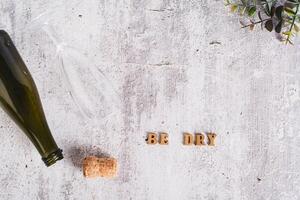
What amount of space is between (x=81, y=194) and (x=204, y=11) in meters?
0.64

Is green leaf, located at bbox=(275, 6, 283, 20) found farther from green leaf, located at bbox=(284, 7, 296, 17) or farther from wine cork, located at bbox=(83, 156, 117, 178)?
wine cork, located at bbox=(83, 156, 117, 178)

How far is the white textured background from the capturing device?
131cm

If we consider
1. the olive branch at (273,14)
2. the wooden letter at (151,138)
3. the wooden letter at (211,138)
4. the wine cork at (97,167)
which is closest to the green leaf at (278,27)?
the olive branch at (273,14)

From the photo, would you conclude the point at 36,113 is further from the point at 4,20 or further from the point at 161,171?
the point at 161,171

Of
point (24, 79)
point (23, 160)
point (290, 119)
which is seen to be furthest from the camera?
point (290, 119)

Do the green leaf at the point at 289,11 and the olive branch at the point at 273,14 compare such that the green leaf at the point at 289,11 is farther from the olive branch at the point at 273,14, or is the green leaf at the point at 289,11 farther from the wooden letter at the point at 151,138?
the wooden letter at the point at 151,138

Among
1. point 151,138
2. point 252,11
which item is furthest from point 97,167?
point 252,11

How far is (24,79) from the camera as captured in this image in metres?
1.19

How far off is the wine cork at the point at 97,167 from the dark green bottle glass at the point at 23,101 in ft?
0.37

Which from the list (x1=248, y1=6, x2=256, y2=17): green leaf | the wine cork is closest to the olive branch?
(x1=248, y1=6, x2=256, y2=17): green leaf

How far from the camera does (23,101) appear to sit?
1172mm

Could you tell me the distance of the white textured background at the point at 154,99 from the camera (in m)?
1.31

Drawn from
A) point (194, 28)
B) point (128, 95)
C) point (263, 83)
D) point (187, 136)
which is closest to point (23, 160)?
point (128, 95)

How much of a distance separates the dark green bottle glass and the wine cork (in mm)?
113
